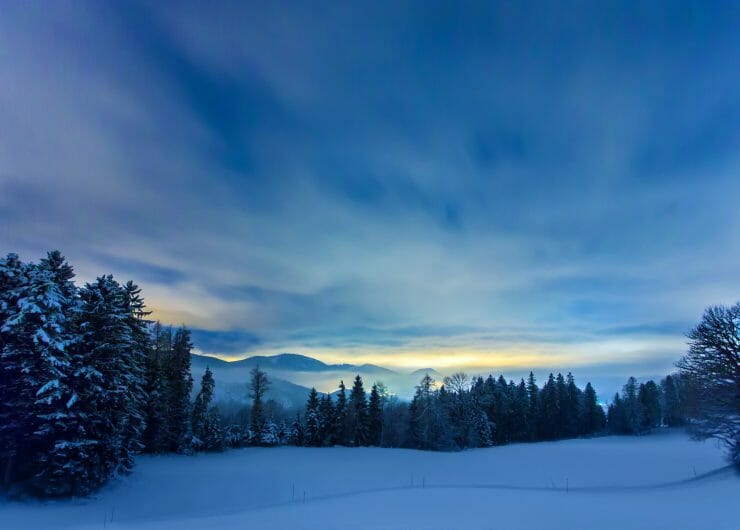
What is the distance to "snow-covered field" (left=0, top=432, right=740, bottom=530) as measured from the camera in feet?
46.3

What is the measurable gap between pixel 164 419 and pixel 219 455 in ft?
25.4

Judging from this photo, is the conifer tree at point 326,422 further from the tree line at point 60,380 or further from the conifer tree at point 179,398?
the tree line at point 60,380

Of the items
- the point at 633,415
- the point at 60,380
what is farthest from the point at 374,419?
the point at 633,415

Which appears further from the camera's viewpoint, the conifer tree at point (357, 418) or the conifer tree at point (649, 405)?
the conifer tree at point (649, 405)

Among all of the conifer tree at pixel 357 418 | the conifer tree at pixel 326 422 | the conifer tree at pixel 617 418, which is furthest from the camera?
the conifer tree at pixel 617 418

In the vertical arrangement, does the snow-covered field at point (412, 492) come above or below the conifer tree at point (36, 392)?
below

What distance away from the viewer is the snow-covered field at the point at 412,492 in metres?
14.1

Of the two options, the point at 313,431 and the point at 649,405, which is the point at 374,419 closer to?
the point at 313,431

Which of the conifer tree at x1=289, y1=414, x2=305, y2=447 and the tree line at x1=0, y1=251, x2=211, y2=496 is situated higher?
the tree line at x1=0, y1=251, x2=211, y2=496

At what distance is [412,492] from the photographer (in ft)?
67.5

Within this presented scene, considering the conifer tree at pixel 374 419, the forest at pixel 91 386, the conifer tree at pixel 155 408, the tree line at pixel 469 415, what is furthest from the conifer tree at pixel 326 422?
the conifer tree at pixel 155 408

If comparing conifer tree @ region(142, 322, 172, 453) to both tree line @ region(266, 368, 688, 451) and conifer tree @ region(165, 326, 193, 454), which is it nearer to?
conifer tree @ region(165, 326, 193, 454)

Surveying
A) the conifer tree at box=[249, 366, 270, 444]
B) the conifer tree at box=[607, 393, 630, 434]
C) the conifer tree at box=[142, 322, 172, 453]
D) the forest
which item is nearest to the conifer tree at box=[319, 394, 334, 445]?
the conifer tree at box=[249, 366, 270, 444]

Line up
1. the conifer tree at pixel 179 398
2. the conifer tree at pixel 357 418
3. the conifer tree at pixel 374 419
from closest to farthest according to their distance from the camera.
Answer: the conifer tree at pixel 179 398 → the conifer tree at pixel 357 418 → the conifer tree at pixel 374 419
